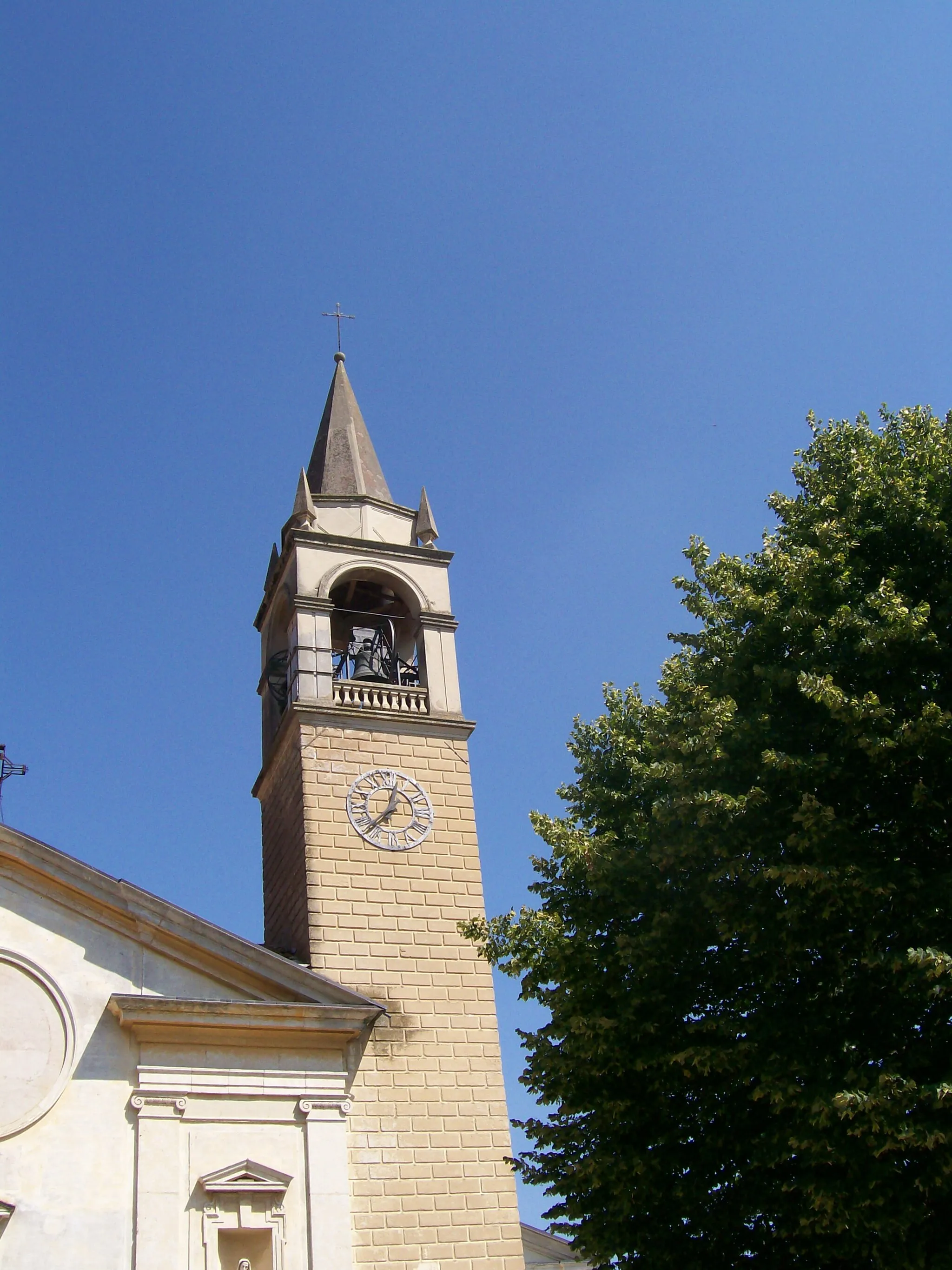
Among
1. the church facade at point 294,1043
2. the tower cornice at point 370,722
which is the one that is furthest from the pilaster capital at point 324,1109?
the tower cornice at point 370,722

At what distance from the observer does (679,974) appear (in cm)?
1388

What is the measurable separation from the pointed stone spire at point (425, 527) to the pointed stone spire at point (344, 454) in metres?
Answer: 0.80

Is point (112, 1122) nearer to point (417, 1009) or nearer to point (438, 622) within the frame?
point (417, 1009)

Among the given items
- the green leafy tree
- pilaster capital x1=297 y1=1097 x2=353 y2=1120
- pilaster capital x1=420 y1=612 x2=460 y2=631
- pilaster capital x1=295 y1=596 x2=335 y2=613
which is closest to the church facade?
pilaster capital x1=297 y1=1097 x2=353 y2=1120

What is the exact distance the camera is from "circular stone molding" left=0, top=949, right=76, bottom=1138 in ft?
56.7

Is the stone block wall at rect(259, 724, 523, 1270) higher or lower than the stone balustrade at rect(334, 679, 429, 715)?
lower

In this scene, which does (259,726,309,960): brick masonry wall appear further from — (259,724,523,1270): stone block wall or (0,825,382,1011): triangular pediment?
(0,825,382,1011): triangular pediment

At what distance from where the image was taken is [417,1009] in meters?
20.7

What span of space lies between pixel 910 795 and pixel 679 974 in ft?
10.1

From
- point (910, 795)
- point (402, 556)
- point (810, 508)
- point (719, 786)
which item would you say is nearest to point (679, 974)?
point (719, 786)

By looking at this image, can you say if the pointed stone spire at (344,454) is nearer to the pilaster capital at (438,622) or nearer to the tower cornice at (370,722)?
the pilaster capital at (438,622)

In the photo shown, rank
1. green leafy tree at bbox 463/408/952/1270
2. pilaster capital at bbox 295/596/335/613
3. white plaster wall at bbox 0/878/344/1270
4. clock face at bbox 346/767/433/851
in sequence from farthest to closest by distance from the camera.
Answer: pilaster capital at bbox 295/596/335/613, clock face at bbox 346/767/433/851, white plaster wall at bbox 0/878/344/1270, green leafy tree at bbox 463/408/952/1270

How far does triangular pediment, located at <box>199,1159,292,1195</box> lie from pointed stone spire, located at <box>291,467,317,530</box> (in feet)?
39.3

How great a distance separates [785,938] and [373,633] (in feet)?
46.1
